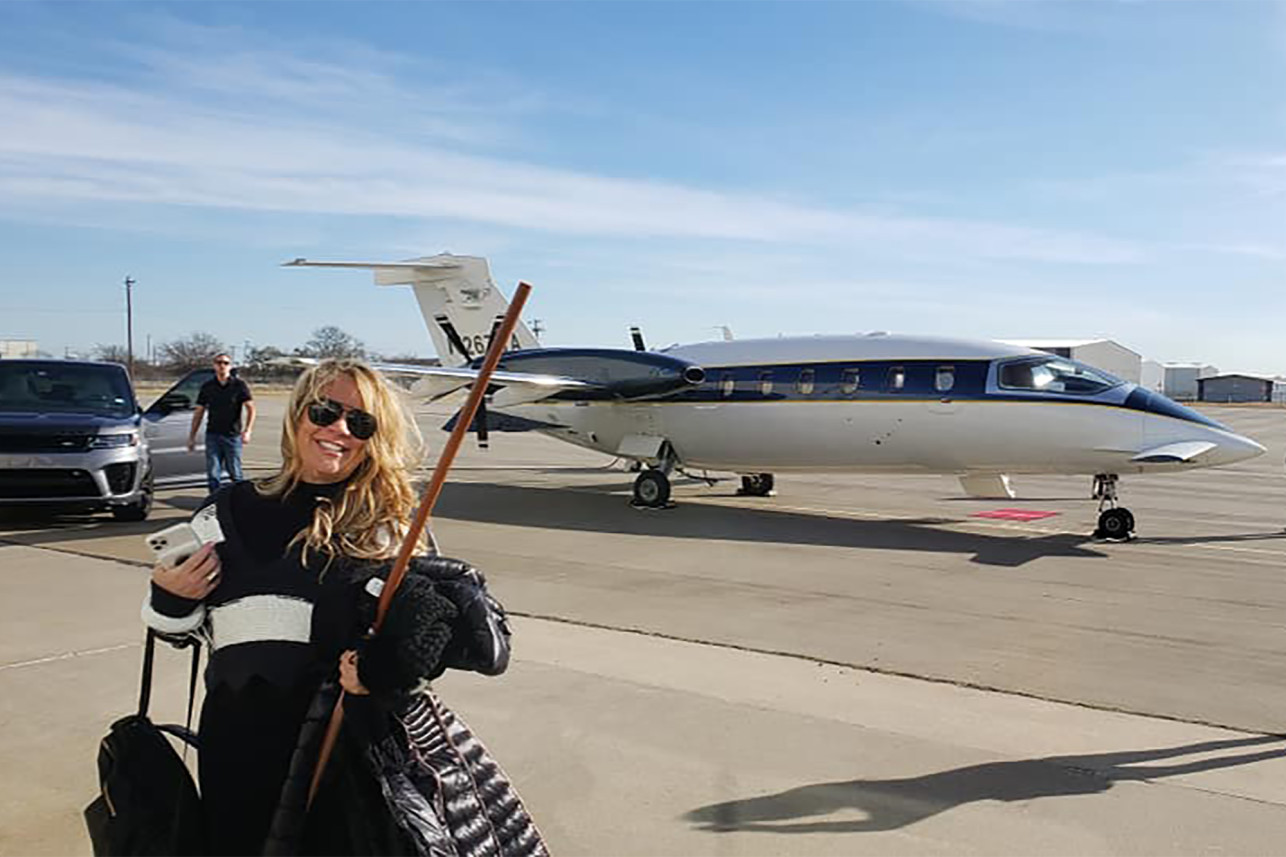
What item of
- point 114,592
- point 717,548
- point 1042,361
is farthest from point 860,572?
point 114,592

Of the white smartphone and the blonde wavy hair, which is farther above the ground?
the blonde wavy hair

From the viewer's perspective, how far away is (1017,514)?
15.5 m

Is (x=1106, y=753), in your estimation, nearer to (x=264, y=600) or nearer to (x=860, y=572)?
(x=264, y=600)

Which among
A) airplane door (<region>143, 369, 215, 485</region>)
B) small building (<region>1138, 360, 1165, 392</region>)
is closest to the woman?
airplane door (<region>143, 369, 215, 485</region>)

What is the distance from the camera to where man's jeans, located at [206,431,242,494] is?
12.7 m

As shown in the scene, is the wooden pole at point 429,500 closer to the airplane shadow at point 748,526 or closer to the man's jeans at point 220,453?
the airplane shadow at point 748,526

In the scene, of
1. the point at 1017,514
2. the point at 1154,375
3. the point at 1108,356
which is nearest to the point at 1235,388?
the point at 1154,375

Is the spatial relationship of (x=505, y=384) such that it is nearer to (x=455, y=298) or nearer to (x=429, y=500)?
(x=455, y=298)

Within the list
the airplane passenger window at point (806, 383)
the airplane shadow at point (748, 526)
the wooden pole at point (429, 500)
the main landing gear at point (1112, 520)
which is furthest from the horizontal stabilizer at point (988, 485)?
the wooden pole at point (429, 500)

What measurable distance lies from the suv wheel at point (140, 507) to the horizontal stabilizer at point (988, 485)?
32.0 ft

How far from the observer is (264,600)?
2527 millimetres

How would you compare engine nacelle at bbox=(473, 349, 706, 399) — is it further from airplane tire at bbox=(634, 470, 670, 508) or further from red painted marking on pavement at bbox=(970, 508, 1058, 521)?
red painted marking on pavement at bbox=(970, 508, 1058, 521)

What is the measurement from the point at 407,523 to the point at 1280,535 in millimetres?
13956

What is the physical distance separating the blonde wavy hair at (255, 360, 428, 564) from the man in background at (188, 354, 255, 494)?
34.1 ft
